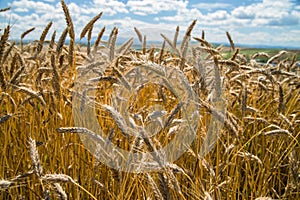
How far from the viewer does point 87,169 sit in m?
1.78

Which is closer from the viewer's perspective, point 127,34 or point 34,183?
point 34,183

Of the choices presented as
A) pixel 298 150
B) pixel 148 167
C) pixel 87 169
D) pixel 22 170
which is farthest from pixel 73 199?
pixel 298 150

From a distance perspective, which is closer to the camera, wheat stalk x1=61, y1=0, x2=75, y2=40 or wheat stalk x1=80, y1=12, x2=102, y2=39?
wheat stalk x1=61, y1=0, x2=75, y2=40

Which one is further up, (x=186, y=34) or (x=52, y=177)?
(x=186, y=34)

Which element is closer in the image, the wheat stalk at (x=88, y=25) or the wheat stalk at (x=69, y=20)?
the wheat stalk at (x=69, y=20)

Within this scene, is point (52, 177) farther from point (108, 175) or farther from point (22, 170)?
point (22, 170)

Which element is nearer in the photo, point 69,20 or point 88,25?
point 69,20

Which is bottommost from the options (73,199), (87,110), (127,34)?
(73,199)

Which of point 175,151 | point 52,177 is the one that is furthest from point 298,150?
point 52,177

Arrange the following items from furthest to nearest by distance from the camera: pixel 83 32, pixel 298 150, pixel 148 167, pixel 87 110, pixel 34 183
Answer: pixel 298 150
pixel 87 110
pixel 83 32
pixel 34 183
pixel 148 167

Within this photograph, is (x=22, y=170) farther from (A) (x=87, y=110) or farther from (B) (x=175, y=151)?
(B) (x=175, y=151)

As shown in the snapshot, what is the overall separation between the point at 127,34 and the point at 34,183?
1718 millimetres

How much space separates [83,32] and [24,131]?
26.7 inches

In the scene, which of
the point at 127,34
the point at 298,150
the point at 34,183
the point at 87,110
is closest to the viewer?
the point at 34,183
